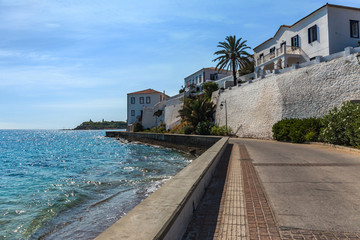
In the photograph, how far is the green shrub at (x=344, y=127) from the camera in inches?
512

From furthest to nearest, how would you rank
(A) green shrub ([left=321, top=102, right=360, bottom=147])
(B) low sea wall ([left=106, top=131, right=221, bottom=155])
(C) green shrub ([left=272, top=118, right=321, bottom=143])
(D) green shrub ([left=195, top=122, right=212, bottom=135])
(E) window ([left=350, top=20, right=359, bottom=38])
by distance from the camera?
(D) green shrub ([left=195, top=122, right=212, bottom=135]) < (E) window ([left=350, top=20, right=359, bottom=38]) < (B) low sea wall ([left=106, top=131, right=221, bottom=155]) < (C) green shrub ([left=272, top=118, right=321, bottom=143]) < (A) green shrub ([left=321, top=102, right=360, bottom=147])

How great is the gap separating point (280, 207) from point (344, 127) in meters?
12.4

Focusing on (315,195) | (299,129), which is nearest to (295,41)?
(299,129)

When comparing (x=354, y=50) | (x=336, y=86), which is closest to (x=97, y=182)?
(x=336, y=86)

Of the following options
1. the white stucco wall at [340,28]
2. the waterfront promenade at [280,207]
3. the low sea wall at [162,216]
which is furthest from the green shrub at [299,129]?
the low sea wall at [162,216]

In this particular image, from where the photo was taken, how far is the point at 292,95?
22.2 m

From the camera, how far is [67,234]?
5609 mm

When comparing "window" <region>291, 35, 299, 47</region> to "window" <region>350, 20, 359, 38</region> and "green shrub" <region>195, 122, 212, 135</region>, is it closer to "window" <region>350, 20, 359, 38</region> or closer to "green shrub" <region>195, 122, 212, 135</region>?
"window" <region>350, 20, 359, 38</region>

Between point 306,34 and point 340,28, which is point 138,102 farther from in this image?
point 340,28

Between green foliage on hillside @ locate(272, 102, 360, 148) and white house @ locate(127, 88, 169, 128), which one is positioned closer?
green foliage on hillside @ locate(272, 102, 360, 148)

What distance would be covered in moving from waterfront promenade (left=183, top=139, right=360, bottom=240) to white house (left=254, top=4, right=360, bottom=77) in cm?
2261

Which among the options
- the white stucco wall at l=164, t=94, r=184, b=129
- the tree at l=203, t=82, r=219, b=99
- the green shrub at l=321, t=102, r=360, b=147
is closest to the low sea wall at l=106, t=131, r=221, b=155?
the white stucco wall at l=164, t=94, r=184, b=129

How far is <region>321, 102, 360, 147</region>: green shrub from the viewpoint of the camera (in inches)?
512

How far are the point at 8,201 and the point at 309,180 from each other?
10.3 meters
